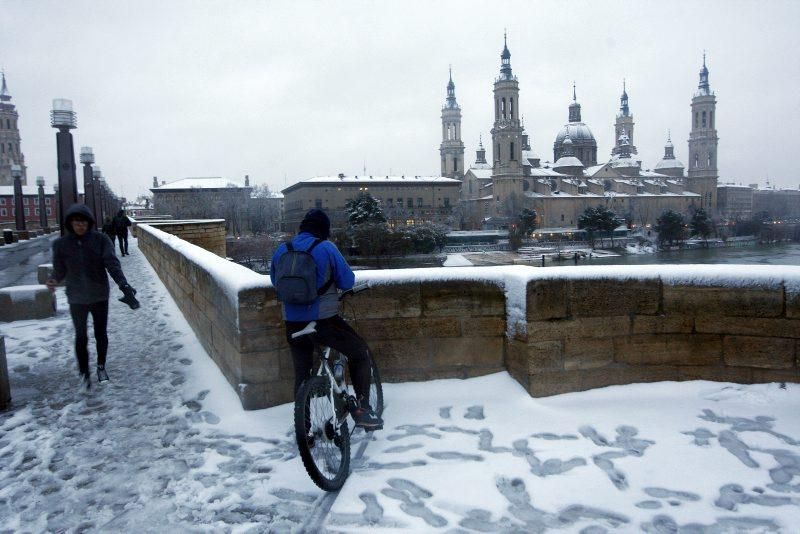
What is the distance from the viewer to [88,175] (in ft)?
72.8

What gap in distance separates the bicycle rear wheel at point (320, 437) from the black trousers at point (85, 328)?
9.68 ft

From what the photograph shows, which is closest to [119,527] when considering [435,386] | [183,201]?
[435,386]

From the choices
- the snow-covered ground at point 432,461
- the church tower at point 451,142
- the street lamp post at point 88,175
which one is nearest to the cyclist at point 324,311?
the snow-covered ground at point 432,461

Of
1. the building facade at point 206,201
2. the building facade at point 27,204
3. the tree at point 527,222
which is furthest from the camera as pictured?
the building facade at point 27,204

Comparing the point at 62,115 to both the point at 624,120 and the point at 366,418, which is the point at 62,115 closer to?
the point at 366,418

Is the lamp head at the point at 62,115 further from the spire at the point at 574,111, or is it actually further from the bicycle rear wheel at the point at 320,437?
the spire at the point at 574,111

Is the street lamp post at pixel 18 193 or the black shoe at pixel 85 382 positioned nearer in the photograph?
the black shoe at pixel 85 382

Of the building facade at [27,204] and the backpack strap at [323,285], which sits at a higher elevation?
the building facade at [27,204]

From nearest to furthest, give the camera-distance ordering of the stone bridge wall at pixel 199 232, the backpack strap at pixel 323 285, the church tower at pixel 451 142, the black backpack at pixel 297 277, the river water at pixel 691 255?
the black backpack at pixel 297 277 < the backpack strap at pixel 323 285 < the stone bridge wall at pixel 199 232 < the river water at pixel 691 255 < the church tower at pixel 451 142

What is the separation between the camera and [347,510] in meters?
3.23

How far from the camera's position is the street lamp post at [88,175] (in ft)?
65.8

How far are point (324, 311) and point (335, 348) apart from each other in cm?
26

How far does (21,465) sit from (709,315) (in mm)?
5052

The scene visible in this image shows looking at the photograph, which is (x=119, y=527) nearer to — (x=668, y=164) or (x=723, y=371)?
(x=723, y=371)
